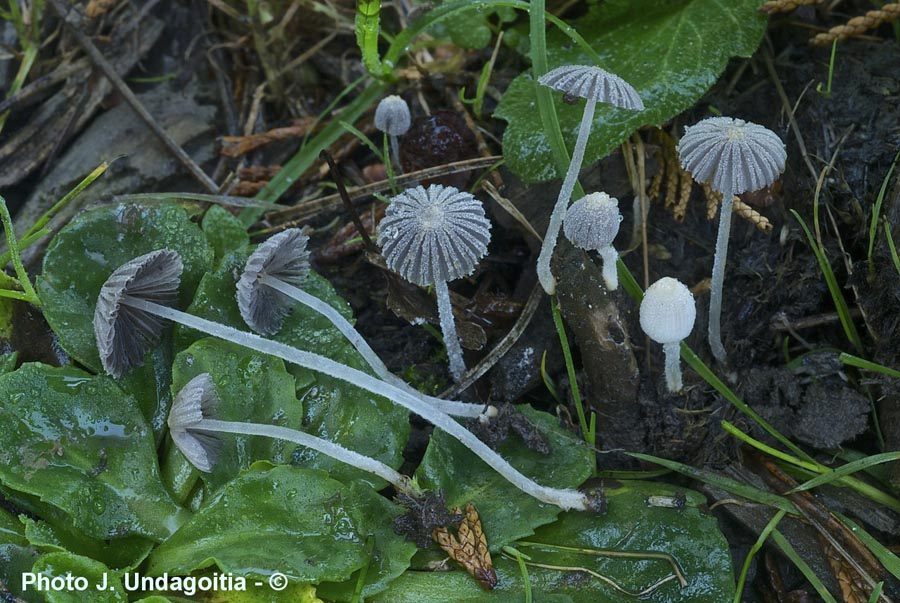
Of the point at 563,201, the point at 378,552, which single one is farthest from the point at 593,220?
the point at 378,552

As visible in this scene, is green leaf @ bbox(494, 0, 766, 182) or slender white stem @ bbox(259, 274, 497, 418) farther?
green leaf @ bbox(494, 0, 766, 182)

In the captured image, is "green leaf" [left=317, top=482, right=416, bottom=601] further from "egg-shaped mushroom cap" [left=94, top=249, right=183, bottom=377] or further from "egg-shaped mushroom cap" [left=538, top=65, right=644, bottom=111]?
"egg-shaped mushroom cap" [left=538, top=65, right=644, bottom=111]

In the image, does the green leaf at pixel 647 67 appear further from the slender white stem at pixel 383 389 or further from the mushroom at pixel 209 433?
the mushroom at pixel 209 433

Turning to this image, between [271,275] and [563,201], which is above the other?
[563,201]

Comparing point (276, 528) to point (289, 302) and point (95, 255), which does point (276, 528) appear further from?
point (95, 255)

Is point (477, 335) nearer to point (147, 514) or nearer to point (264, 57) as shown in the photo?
point (147, 514)

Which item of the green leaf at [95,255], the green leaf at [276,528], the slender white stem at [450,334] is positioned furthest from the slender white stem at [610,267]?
the green leaf at [95,255]

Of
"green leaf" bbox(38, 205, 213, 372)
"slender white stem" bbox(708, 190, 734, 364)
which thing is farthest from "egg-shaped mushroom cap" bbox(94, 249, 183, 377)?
"slender white stem" bbox(708, 190, 734, 364)
